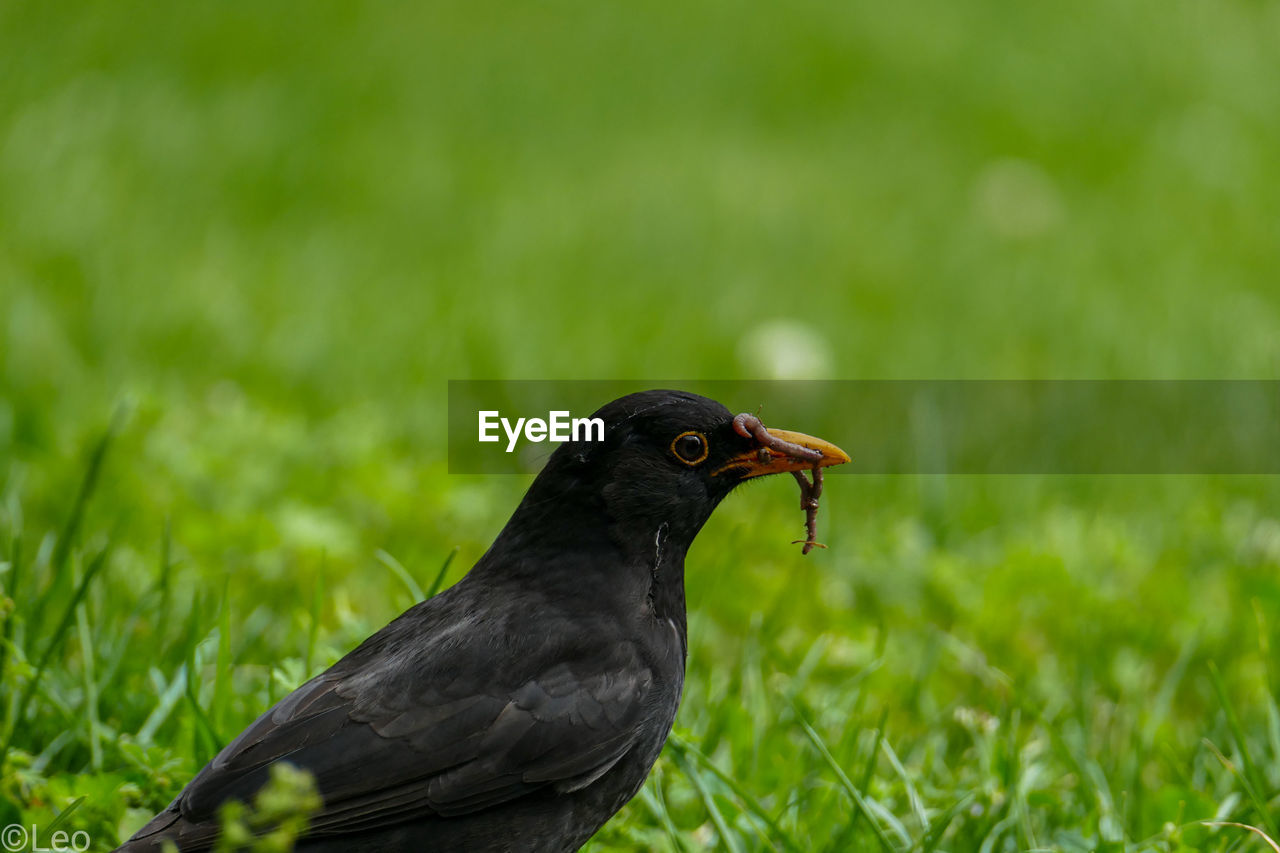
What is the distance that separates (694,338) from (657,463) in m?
4.12

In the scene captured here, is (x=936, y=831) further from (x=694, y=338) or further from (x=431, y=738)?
(x=694, y=338)

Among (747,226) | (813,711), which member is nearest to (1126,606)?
(813,711)

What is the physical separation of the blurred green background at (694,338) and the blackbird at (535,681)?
0.41 meters

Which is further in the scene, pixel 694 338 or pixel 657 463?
pixel 694 338

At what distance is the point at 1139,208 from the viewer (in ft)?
30.8

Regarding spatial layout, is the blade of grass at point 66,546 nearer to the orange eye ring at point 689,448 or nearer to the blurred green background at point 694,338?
the blurred green background at point 694,338

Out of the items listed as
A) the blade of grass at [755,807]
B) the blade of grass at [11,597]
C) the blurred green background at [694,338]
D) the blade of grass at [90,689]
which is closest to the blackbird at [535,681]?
the blade of grass at [755,807]

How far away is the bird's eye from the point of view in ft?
8.13

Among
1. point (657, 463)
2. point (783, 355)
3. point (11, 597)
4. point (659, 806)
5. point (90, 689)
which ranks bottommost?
point (659, 806)

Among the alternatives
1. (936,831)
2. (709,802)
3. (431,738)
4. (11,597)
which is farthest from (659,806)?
(11,597)

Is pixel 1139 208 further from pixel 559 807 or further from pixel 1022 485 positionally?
pixel 559 807

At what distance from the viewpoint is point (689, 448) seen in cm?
249

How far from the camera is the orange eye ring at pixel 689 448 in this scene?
248 centimetres

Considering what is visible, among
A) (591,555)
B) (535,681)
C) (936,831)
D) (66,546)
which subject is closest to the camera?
(535,681)
